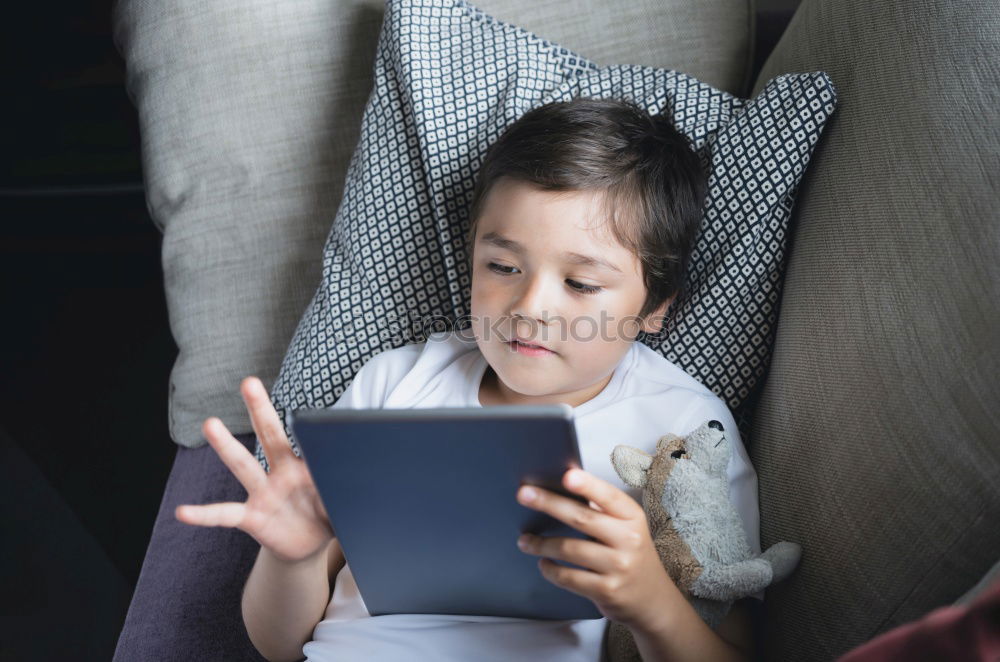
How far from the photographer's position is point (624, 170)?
3.08 feet

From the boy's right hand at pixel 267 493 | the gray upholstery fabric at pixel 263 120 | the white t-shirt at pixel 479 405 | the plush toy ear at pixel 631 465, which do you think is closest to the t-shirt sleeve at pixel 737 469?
the white t-shirt at pixel 479 405

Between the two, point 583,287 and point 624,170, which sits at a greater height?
point 624,170

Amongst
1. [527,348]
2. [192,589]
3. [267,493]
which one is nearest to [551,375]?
[527,348]

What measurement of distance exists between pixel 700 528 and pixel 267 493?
0.43 meters

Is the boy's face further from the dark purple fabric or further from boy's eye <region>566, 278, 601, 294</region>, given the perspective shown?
the dark purple fabric

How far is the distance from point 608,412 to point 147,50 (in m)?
0.96

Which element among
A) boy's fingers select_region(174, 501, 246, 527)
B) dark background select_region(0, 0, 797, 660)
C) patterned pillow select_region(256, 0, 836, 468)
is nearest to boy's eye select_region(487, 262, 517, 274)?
patterned pillow select_region(256, 0, 836, 468)

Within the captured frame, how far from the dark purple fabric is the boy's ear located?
638 millimetres

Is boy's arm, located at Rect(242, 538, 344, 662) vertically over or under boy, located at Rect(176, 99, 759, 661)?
under

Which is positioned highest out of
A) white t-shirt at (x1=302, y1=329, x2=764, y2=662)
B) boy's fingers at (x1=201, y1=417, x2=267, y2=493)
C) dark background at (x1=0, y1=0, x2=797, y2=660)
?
boy's fingers at (x1=201, y1=417, x2=267, y2=493)

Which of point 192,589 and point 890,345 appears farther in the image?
point 192,589

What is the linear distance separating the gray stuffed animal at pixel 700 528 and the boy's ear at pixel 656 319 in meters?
0.20

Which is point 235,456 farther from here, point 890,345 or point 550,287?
point 890,345

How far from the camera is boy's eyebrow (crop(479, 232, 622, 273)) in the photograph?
34.5 inches
